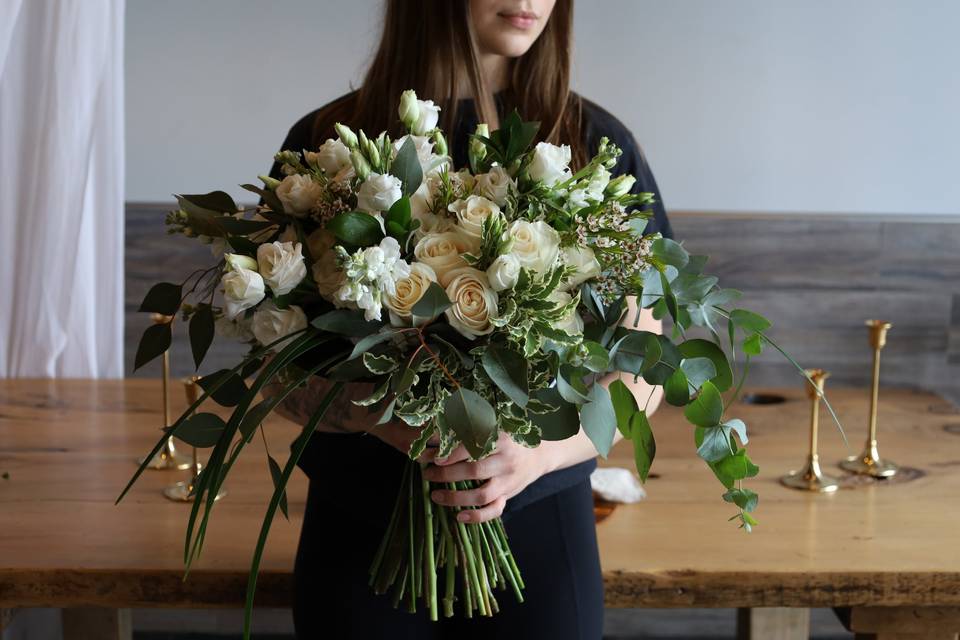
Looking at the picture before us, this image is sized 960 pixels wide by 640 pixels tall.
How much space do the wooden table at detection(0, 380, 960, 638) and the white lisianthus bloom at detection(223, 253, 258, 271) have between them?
22.7 inches

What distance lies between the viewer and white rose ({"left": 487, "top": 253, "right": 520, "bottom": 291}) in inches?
39.5

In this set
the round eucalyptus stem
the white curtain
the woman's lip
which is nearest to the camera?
the round eucalyptus stem

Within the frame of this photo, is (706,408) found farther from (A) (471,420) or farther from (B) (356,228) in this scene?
(B) (356,228)

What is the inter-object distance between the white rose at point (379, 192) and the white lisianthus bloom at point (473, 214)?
0.20ft

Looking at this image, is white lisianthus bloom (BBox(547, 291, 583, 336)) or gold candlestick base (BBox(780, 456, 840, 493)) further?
gold candlestick base (BBox(780, 456, 840, 493))

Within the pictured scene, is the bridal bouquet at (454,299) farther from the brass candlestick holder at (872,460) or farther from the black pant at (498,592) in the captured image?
the brass candlestick holder at (872,460)

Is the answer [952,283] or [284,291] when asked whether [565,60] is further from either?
[952,283]

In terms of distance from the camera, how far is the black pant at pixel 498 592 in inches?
53.0

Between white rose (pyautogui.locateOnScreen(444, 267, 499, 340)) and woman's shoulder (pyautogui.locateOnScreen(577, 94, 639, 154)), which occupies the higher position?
woman's shoulder (pyautogui.locateOnScreen(577, 94, 639, 154))

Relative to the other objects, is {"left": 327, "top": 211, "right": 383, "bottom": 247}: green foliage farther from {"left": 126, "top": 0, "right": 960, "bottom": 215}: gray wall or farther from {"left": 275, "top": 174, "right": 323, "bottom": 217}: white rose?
{"left": 126, "top": 0, "right": 960, "bottom": 215}: gray wall

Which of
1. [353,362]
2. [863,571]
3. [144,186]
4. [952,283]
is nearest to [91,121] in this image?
[144,186]

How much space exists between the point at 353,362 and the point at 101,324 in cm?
172

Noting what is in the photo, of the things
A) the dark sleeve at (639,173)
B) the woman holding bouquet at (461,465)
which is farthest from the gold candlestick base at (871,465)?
the dark sleeve at (639,173)

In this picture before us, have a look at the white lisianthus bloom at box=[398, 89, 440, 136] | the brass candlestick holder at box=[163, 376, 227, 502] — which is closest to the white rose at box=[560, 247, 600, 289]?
the white lisianthus bloom at box=[398, 89, 440, 136]
